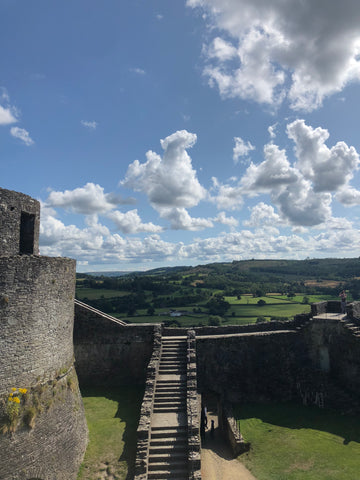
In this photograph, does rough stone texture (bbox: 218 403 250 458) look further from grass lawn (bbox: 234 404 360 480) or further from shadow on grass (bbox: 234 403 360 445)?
shadow on grass (bbox: 234 403 360 445)

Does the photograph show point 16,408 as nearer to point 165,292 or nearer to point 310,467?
point 310,467

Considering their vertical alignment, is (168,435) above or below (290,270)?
below

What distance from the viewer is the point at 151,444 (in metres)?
13.2

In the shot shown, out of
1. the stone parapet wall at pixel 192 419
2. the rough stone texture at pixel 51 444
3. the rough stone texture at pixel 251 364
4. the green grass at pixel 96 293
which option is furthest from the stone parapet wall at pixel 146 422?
the green grass at pixel 96 293

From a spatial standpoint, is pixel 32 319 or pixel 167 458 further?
A: pixel 167 458

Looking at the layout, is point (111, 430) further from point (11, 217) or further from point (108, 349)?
point (11, 217)

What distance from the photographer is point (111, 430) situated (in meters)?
14.2

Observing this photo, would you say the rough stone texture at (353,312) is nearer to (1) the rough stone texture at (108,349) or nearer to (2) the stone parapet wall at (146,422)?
(2) the stone parapet wall at (146,422)

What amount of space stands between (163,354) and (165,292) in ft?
215

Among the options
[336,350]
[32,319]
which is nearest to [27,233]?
[32,319]

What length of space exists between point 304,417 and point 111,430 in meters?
10.1

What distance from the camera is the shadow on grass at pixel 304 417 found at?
15.5 metres

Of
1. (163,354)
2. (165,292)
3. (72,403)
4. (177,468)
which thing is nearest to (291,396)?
(163,354)

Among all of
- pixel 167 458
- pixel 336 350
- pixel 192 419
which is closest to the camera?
pixel 167 458
